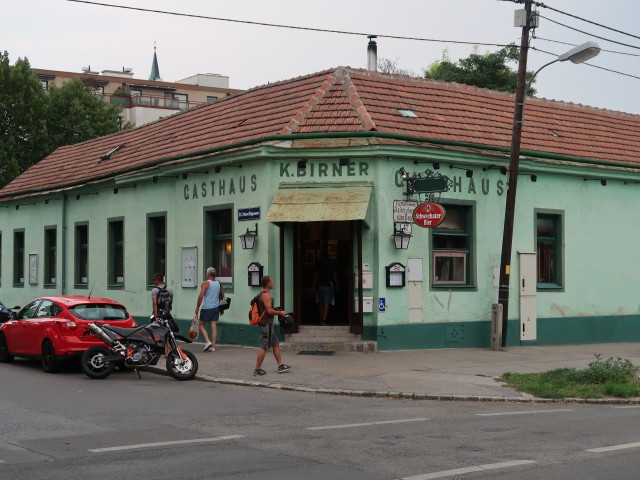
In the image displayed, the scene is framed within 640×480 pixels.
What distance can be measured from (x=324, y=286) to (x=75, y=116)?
3134cm

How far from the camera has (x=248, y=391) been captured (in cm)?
1448

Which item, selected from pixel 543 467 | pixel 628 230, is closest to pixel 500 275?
pixel 628 230

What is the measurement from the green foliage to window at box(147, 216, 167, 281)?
21245 mm

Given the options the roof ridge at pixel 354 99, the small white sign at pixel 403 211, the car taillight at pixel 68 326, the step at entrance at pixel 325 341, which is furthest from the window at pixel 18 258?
the small white sign at pixel 403 211

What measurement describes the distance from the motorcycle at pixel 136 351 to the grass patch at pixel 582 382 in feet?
17.9

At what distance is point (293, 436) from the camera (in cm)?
1003

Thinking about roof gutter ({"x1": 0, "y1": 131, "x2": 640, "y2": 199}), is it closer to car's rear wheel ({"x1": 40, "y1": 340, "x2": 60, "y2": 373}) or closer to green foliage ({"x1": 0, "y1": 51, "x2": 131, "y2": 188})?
car's rear wheel ({"x1": 40, "y1": 340, "x2": 60, "y2": 373})

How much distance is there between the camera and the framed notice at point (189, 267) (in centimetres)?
2225

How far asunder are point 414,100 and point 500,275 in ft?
15.6

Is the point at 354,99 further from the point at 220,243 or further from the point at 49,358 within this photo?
the point at 49,358

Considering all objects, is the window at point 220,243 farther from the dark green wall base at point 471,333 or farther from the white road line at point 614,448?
the white road line at point 614,448

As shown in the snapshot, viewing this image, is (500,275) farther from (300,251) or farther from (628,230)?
(628,230)

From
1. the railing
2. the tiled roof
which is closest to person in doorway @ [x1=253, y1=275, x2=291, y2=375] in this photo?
the tiled roof

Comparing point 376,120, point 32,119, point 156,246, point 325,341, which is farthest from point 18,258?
point 376,120
